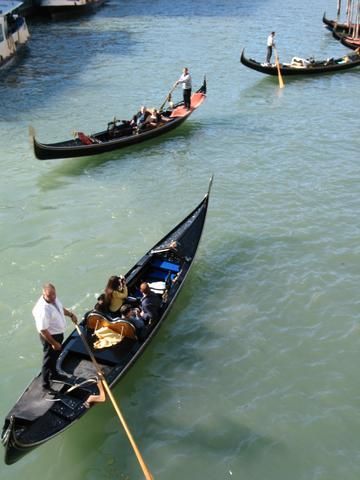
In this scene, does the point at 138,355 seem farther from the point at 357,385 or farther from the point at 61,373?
the point at 357,385

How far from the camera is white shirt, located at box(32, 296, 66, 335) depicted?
169 inches

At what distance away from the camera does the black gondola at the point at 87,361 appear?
4.13 metres

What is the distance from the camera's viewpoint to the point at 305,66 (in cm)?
1573

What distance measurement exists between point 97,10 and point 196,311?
80.2 ft

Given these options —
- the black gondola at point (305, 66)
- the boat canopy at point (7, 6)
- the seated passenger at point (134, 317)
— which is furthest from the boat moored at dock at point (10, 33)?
the seated passenger at point (134, 317)

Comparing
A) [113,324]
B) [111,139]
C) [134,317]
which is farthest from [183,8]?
[113,324]

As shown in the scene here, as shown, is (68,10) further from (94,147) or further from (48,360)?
(48,360)

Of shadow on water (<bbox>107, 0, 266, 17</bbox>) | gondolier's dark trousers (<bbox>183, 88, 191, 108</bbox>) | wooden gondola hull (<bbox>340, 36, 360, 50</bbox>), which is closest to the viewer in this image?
gondolier's dark trousers (<bbox>183, 88, 191, 108</bbox>)

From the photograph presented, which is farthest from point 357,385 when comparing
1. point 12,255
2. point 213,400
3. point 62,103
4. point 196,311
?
point 62,103

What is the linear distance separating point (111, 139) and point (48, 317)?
21.7 ft

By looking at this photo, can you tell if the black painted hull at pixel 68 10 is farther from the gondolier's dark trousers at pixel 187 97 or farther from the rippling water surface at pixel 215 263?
the gondolier's dark trousers at pixel 187 97

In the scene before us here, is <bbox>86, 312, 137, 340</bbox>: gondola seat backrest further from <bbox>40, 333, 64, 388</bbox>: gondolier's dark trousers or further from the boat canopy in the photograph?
the boat canopy

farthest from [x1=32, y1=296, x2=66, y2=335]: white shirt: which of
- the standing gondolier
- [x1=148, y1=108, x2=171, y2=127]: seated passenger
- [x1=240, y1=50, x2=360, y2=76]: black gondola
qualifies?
[x1=240, y1=50, x2=360, y2=76]: black gondola

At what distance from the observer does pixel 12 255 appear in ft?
24.0
